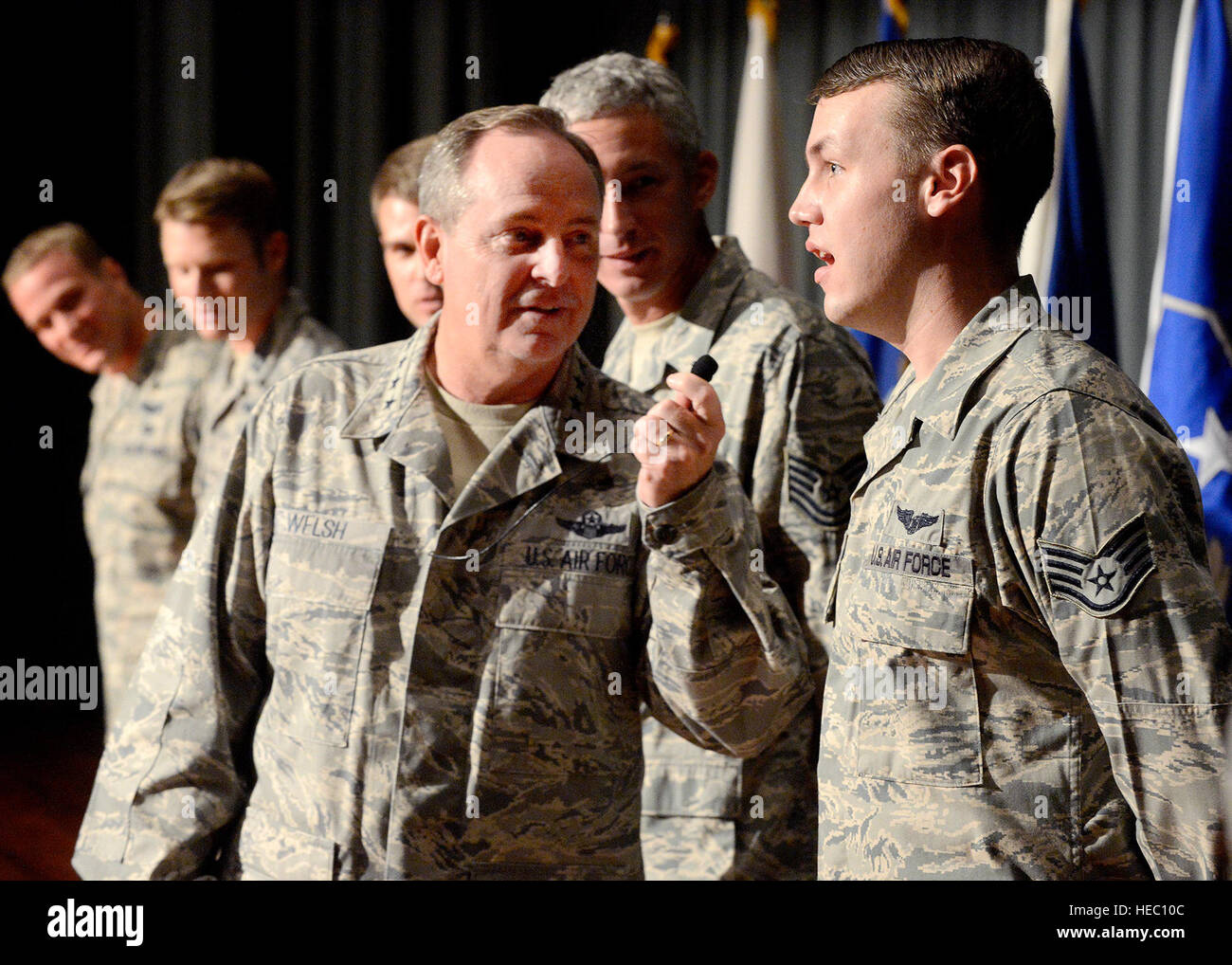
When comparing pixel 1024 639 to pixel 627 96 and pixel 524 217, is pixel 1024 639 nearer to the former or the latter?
pixel 524 217

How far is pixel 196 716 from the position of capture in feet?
5.76

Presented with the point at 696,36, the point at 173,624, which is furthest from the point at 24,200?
the point at 173,624

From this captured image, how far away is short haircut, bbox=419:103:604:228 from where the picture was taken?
1.79 metres

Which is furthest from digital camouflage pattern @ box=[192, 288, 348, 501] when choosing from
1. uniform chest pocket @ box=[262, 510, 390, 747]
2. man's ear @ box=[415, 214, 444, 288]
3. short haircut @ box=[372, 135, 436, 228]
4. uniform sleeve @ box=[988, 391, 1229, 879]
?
uniform sleeve @ box=[988, 391, 1229, 879]

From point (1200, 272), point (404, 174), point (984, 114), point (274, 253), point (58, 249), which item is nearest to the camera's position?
point (984, 114)

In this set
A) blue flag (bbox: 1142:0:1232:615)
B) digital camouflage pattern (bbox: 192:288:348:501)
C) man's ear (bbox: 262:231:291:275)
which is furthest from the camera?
man's ear (bbox: 262:231:291:275)

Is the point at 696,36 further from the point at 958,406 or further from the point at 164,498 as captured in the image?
the point at 958,406

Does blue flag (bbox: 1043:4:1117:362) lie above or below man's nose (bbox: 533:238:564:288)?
above

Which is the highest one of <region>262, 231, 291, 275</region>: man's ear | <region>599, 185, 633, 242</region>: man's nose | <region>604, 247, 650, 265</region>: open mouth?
<region>262, 231, 291, 275</region>: man's ear

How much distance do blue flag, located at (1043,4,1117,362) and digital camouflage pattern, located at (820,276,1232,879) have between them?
5.87 feet

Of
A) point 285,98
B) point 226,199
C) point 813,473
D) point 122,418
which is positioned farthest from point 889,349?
point 285,98

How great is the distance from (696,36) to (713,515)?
11.9ft

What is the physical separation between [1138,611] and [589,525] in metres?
0.76

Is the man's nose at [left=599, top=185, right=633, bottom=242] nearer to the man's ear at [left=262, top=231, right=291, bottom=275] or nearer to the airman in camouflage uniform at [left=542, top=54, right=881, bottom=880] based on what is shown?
the airman in camouflage uniform at [left=542, top=54, right=881, bottom=880]
